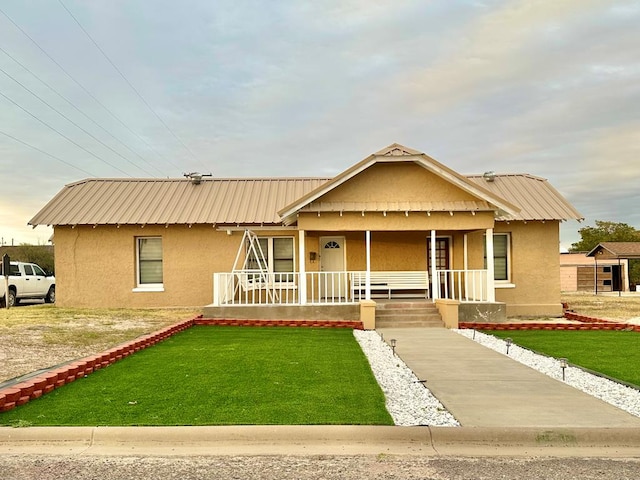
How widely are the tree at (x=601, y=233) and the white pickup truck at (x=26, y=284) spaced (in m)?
54.8

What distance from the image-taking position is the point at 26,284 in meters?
21.8

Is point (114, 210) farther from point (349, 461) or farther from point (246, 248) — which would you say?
point (349, 461)

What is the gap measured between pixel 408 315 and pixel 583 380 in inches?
275

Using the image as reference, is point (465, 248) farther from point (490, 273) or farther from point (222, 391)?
point (222, 391)

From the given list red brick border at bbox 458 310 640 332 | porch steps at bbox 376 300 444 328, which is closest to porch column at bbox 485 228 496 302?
red brick border at bbox 458 310 640 332

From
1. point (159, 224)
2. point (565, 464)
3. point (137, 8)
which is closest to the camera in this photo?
point (565, 464)

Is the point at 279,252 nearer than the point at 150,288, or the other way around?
the point at 150,288

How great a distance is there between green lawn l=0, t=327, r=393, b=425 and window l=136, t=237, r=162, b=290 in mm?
8115

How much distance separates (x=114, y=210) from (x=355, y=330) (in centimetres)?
955

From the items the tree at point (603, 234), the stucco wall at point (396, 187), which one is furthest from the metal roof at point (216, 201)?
the tree at point (603, 234)

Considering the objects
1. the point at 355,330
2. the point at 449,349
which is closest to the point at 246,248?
the point at 355,330

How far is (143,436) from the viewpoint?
5.53 metres

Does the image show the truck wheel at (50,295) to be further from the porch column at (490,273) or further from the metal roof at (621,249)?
the metal roof at (621,249)

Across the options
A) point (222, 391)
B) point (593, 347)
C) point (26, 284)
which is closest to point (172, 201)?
point (26, 284)
